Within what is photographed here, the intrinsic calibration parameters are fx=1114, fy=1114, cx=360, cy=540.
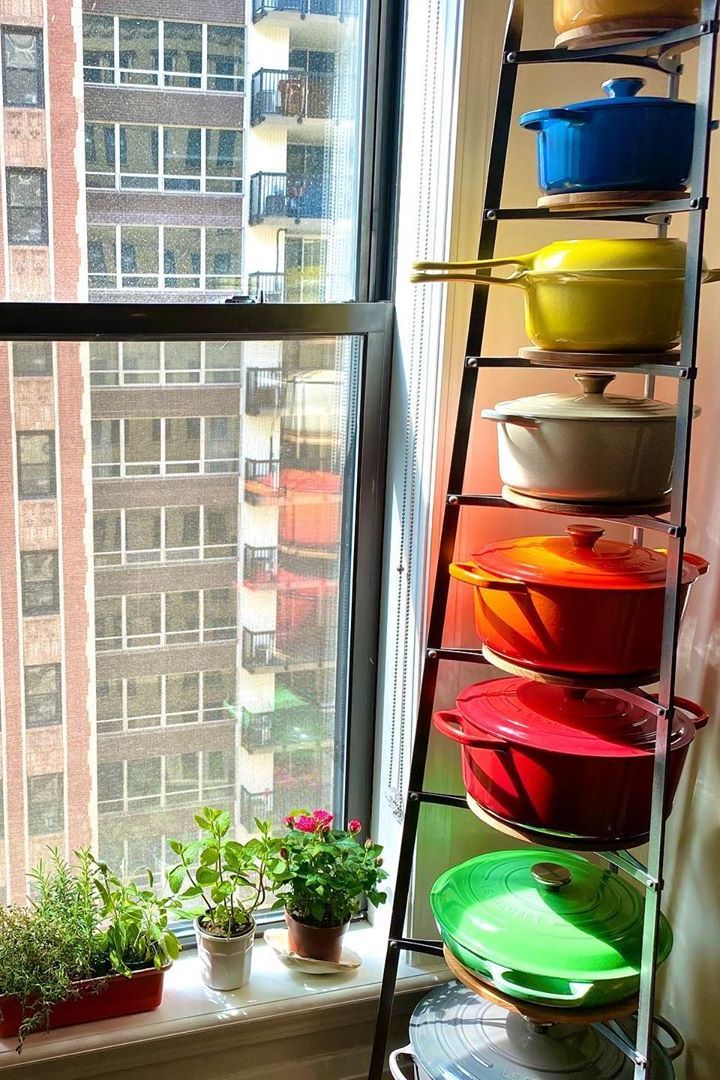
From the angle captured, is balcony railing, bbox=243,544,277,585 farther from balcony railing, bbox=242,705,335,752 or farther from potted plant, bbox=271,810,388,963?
→ potted plant, bbox=271,810,388,963

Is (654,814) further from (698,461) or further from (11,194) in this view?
(11,194)

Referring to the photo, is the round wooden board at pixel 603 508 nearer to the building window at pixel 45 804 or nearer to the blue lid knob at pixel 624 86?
the blue lid knob at pixel 624 86

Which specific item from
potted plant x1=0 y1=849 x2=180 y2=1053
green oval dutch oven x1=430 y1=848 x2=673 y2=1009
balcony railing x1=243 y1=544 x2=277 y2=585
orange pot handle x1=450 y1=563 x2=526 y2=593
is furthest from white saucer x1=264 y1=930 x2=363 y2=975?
orange pot handle x1=450 y1=563 x2=526 y2=593

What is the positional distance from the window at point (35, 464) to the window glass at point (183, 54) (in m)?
0.53

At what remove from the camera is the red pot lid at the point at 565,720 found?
1386mm

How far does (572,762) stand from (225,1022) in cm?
73

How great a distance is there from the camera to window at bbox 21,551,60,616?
5.36 ft

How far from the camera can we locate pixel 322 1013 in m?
1.75

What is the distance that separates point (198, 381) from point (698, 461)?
2.46 feet

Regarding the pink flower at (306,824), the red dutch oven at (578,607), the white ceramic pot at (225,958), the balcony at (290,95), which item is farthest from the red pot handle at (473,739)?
the balcony at (290,95)

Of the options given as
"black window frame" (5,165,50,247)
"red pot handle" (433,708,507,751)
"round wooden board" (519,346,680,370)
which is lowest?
"red pot handle" (433,708,507,751)

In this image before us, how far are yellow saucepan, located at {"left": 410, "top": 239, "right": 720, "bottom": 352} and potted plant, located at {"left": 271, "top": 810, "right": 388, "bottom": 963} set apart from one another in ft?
2.87

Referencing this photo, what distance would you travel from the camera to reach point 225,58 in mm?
1600

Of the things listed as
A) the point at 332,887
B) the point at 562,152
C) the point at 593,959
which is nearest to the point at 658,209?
the point at 562,152
